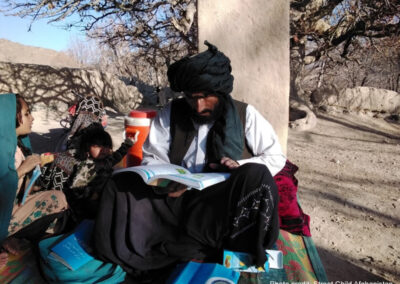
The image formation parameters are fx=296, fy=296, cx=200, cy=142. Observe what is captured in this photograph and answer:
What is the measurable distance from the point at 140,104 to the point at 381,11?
7.93 m

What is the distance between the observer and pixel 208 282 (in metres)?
1.44

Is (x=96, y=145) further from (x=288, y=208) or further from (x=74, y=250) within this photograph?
(x=288, y=208)

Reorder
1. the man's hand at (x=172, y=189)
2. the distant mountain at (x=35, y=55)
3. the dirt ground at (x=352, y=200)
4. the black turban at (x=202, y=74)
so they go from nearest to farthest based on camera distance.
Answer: the man's hand at (x=172, y=189), the black turban at (x=202, y=74), the dirt ground at (x=352, y=200), the distant mountain at (x=35, y=55)

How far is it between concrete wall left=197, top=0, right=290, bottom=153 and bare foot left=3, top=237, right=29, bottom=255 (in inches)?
83.9

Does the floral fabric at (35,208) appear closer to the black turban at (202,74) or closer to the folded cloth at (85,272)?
the folded cloth at (85,272)

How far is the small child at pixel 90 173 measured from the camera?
247 centimetres

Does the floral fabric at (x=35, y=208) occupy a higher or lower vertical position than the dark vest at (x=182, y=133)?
lower

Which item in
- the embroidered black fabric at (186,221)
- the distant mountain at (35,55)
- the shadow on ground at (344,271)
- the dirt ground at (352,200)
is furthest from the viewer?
the distant mountain at (35,55)

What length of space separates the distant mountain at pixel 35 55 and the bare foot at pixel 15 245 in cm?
3882

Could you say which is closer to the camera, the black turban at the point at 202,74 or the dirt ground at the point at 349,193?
the black turban at the point at 202,74

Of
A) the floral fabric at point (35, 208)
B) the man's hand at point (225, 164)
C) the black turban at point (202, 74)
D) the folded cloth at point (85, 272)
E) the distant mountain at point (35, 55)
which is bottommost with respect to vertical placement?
the folded cloth at point (85, 272)

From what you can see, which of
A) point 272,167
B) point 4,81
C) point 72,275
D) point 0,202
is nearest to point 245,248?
point 272,167

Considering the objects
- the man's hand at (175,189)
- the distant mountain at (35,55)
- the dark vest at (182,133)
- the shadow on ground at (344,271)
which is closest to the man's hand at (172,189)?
the man's hand at (175,189)

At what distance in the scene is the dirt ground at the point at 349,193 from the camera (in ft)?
7.36
